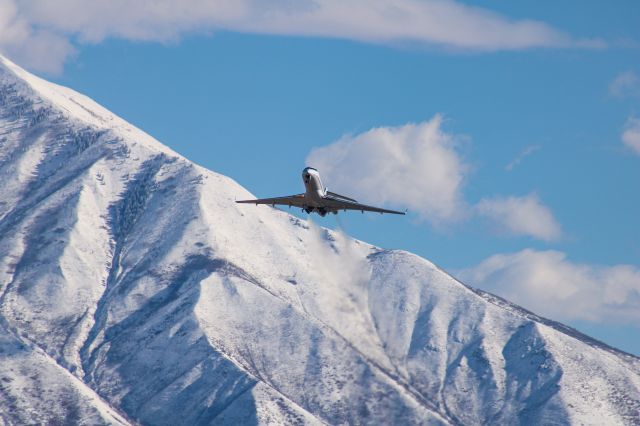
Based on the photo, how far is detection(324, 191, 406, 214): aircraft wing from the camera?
193 meters

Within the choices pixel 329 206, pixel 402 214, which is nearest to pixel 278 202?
pixel 329 206

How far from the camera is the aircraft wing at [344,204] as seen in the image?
192750 millimetres

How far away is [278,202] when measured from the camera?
19825 cm

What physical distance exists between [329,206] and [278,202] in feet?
26.9

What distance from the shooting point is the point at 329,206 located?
196m

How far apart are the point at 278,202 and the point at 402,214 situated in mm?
22120

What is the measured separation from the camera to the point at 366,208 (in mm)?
198875

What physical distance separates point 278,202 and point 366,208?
1385cm

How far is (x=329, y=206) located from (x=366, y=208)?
635 cm

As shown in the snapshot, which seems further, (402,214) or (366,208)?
(366,208)

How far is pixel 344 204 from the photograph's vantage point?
7731 inches

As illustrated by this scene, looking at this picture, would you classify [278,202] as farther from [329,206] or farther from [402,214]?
[402,214]
